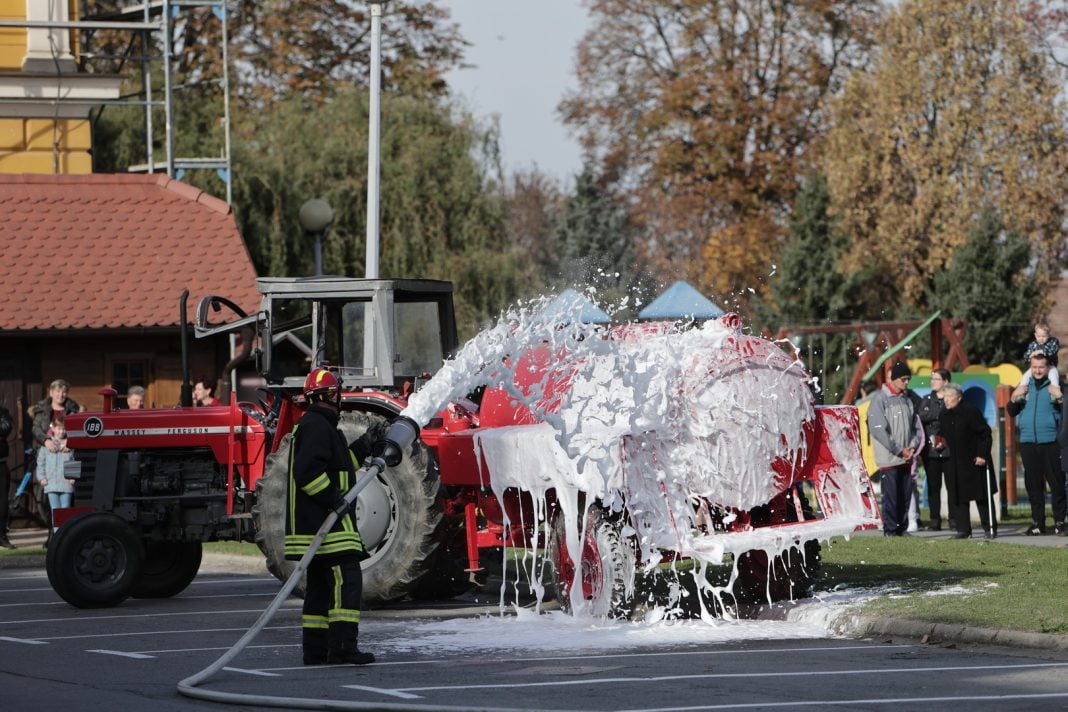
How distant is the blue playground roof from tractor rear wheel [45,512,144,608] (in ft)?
52.0

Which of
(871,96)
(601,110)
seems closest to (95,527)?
(871,96)

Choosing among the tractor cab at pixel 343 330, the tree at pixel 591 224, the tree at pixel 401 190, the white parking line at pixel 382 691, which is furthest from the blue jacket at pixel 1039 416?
the tree at pixel 591 224

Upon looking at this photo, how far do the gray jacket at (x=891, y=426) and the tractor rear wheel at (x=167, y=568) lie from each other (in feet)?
24.5

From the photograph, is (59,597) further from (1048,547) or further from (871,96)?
(871,96)

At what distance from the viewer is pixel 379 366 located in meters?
15.3

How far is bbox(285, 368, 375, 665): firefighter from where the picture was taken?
11.4 metres

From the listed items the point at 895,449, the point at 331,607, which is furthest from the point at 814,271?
the point at 331,607

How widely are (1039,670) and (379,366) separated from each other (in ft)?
21.0

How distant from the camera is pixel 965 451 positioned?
1984 cm

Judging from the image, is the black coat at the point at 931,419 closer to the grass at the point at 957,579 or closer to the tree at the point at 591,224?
the grass at the point at 957,579

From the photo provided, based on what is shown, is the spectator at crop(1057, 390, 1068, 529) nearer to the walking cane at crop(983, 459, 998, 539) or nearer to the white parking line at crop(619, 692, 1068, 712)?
the walking cane at crop(983, 459, 998, 539)

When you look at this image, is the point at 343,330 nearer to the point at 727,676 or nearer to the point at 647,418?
the point at 647,418

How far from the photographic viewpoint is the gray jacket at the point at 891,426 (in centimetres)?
2011

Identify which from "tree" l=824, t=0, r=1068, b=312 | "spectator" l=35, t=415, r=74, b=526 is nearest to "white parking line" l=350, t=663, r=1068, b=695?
"spectator" l=35, t=415, r=74, b=526
